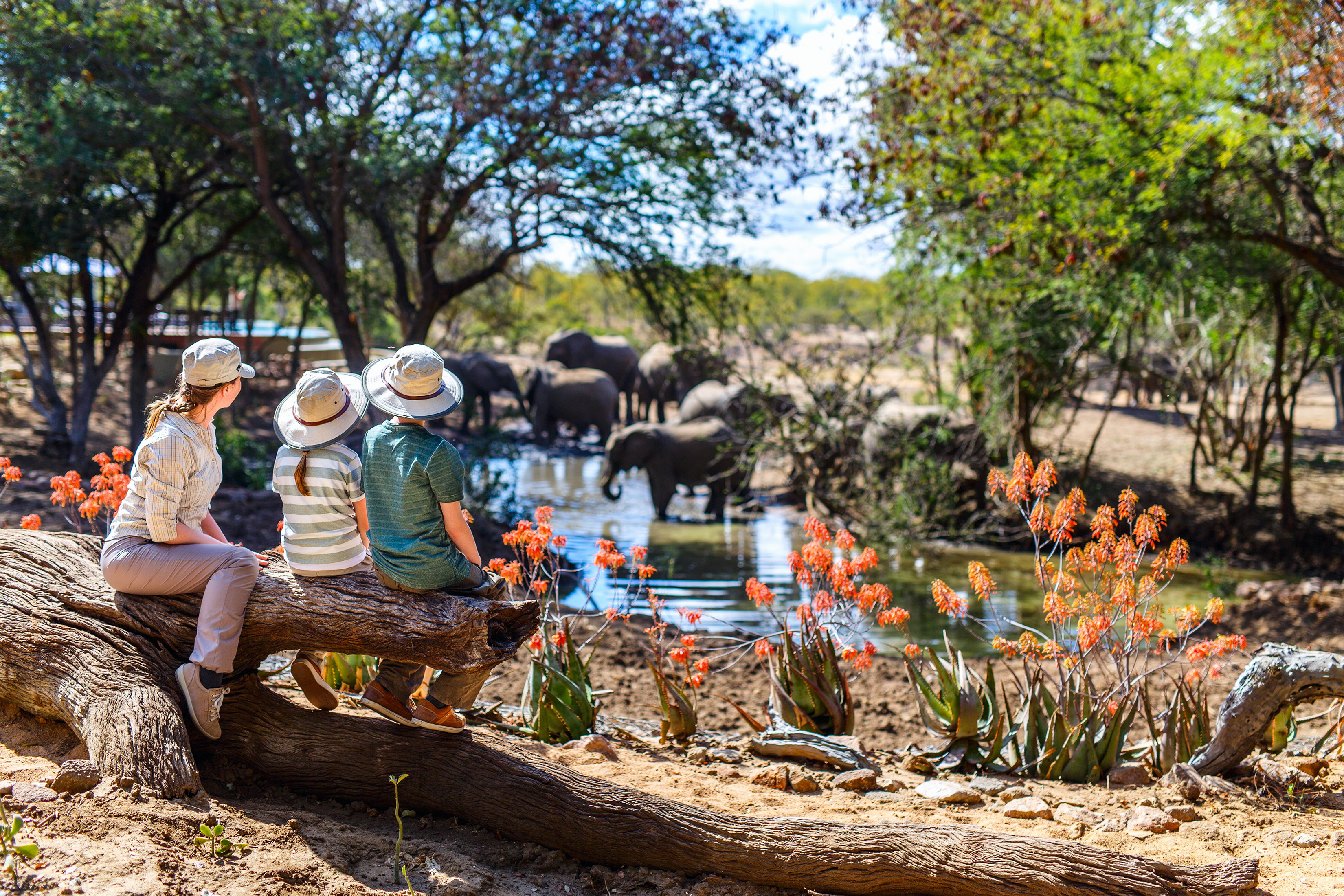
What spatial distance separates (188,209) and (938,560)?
11.8 m

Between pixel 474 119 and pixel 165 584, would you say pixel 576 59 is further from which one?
pixel 165 584

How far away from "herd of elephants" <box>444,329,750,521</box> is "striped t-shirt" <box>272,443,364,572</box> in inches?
301

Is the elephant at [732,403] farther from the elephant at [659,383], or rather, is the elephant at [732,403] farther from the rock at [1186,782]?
the rock at [1186,782]

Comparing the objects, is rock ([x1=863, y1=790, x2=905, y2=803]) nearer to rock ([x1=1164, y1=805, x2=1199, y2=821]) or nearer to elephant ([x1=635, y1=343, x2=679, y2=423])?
rock ([x1=1164, y1=805, x2=1199, y2=821])

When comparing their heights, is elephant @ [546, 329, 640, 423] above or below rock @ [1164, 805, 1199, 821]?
above

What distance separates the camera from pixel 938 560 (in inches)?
464

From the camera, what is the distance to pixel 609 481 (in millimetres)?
14547

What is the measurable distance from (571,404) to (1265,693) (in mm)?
18197

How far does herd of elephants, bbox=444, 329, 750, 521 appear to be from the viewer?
566 inches

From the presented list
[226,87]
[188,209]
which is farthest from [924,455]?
[188,209]

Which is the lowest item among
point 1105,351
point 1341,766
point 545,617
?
point 1341,766

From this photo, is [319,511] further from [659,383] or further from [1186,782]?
[659,383]

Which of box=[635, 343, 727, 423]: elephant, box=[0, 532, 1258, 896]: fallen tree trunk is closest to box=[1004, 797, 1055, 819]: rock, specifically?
box=[0, 532, 1258, 896]: fallen tree trunk

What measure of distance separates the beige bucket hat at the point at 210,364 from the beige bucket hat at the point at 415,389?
54 centimetres
